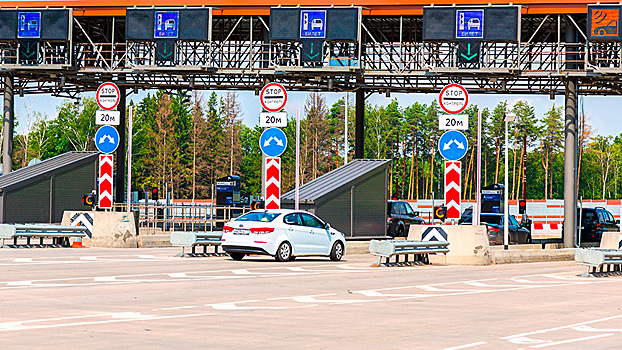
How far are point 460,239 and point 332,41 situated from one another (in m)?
17.8

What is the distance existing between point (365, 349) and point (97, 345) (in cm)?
279

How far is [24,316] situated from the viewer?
12.4 m

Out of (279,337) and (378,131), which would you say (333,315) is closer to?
(279,337)

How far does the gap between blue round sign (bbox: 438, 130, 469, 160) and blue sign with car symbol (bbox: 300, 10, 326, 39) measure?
1845 centimetres

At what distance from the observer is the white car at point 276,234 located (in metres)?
25.2

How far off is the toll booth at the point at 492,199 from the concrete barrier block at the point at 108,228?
3390cm

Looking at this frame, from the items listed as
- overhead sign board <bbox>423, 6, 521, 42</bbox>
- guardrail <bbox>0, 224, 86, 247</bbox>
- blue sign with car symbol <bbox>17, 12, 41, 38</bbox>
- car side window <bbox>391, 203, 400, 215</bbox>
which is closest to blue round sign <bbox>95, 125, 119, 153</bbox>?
guardrail <bbox>0, 224, 86, 247</bbox>

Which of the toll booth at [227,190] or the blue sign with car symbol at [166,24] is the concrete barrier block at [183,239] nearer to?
the blue sign with car symbol at [166,24]

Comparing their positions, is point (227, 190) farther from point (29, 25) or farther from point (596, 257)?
point (596, 257)

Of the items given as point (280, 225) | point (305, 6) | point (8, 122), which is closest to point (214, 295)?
point (280, 225)

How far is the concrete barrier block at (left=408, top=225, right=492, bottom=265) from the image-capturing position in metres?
26.8

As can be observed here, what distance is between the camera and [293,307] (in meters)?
14.5

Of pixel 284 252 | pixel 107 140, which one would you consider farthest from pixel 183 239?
pixel 107 140

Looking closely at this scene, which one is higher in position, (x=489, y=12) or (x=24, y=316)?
(x=489, y=12)
